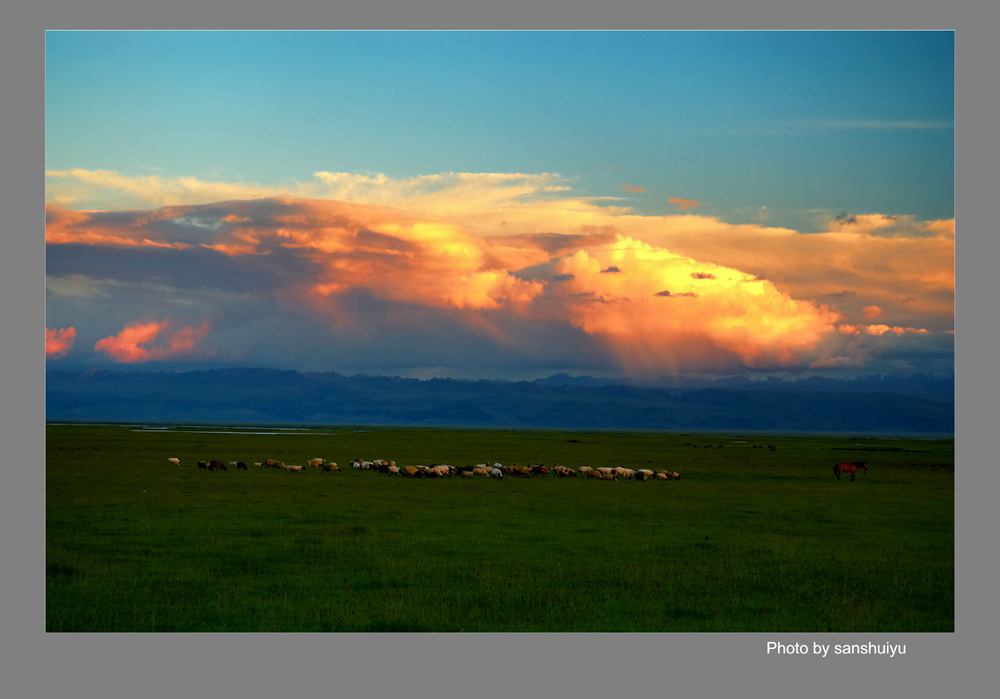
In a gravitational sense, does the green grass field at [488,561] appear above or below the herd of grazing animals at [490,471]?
above

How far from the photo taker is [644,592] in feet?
55.8

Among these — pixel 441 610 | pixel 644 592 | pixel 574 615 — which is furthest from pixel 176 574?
pixel 644 592

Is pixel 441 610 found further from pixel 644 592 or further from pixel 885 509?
pixel 885 509

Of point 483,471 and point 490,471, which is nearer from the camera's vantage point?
point 483,471

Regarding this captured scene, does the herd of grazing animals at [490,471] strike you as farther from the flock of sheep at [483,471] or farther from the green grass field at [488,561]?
the green grass field at [488,561]

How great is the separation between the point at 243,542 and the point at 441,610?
344 inches

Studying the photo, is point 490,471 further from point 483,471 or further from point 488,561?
point 488,561

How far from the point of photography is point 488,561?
19.8 meters

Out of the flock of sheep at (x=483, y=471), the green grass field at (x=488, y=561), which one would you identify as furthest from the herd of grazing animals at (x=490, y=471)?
the green grass field at (x=488, y=561)

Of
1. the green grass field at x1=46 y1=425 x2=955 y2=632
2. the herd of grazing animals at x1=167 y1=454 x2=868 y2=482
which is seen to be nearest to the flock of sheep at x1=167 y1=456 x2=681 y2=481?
the herd of grazing animals at x1=167 y1=454 x2=868 y2=482

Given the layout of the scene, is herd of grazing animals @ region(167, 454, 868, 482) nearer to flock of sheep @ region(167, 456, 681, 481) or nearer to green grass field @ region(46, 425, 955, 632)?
flock of sheep @ region(167, 456, 681, 481)

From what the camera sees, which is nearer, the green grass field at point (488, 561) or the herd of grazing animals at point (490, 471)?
the green grass field at point (488, 561)

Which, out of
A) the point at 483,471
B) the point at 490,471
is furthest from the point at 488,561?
the point at 490,471

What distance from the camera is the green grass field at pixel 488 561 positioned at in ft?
50.2
